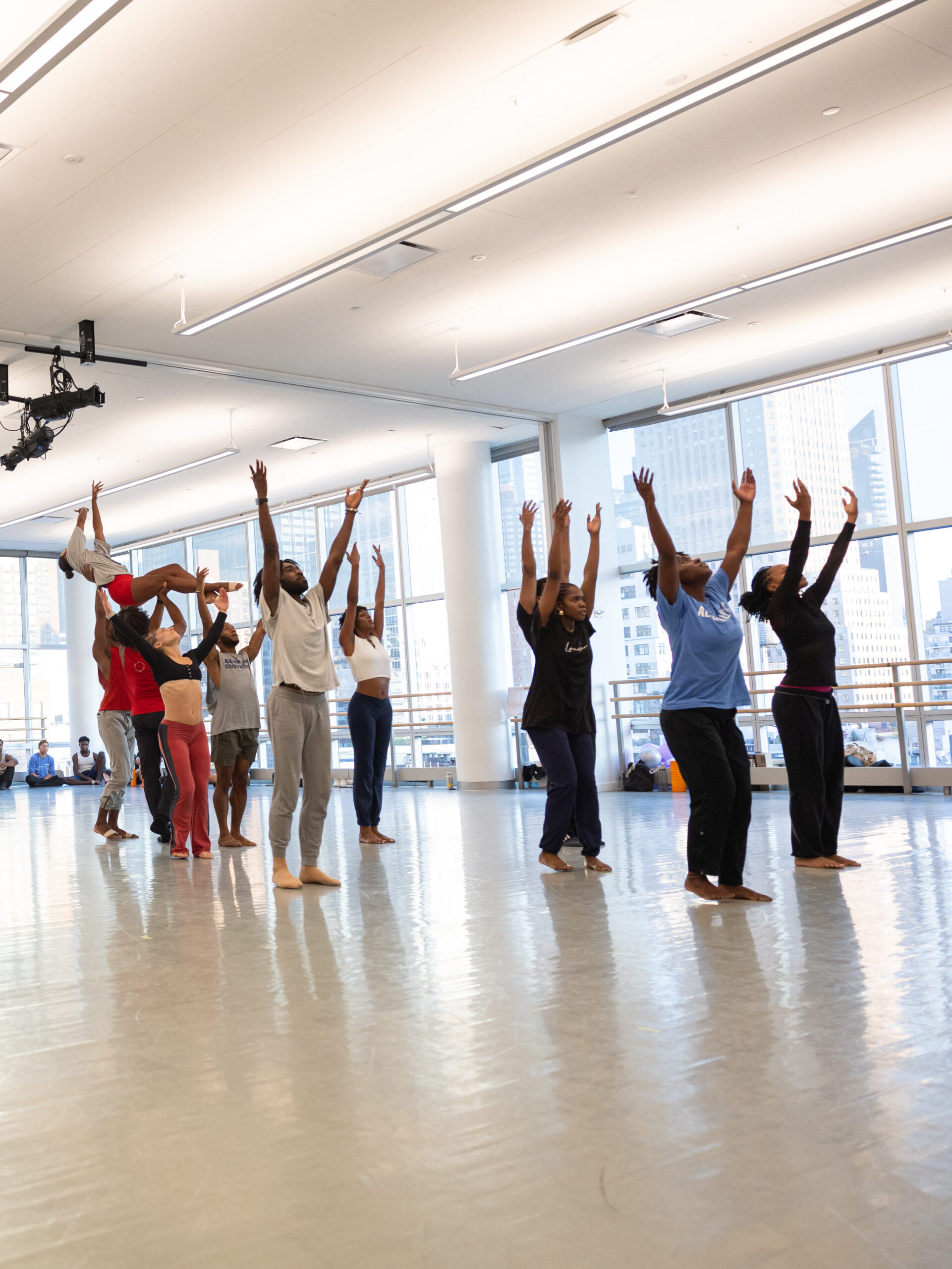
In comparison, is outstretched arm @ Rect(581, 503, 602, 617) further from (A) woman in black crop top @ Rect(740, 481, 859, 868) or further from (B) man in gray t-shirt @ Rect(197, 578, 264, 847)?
(B) man in gray t-shirt @ Rect(197, 578, 264, 847)

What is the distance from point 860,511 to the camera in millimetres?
11703

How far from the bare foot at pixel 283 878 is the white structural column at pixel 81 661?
52.0 feet

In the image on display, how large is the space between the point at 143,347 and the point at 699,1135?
343 inches

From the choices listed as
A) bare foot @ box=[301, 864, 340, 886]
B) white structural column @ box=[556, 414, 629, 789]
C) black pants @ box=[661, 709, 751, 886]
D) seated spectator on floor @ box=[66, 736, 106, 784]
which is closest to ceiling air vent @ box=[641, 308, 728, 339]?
white structural column @ box=[556, 414, 629, 789]

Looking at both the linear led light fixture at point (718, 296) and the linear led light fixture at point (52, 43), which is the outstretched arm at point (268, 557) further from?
the linear led light fixture at point (718, 296)

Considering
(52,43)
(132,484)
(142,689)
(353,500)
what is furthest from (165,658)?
(132,484)

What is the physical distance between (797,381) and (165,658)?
700cm

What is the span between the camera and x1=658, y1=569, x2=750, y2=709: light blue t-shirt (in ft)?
15.4

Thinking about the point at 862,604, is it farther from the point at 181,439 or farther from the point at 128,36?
the point at 128,36

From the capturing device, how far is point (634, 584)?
44.2 ft

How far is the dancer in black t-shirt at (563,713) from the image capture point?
19.0ft

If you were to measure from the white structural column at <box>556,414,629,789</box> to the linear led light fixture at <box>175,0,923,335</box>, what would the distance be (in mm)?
5413

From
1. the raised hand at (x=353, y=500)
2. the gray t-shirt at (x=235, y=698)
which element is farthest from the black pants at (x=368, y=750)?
the raised hand at (x=353, y=500)

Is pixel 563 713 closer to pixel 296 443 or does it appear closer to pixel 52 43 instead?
pixel 52 43
